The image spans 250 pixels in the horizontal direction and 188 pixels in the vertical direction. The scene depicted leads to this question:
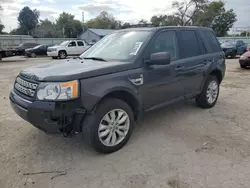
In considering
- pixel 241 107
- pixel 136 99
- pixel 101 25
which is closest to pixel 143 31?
pixel 136 99

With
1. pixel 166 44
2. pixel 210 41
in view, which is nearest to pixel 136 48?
pixel 166 44

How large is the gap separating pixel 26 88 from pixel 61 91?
0.63m

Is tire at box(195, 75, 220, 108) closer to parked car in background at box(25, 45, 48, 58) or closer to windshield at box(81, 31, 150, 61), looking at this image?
windshield at box(81, 31, 150, 61)

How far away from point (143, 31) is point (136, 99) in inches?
49.9

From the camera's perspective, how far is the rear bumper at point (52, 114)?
278 centimetres

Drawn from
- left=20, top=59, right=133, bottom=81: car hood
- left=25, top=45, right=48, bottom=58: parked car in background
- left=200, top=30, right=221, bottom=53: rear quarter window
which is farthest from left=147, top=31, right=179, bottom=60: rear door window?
left=25, top=45, right=48, bottom=58: parked car in background

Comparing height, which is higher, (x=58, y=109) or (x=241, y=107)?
(x=58, y=109)

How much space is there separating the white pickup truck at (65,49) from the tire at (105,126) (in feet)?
61.0

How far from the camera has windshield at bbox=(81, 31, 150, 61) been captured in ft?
11.8

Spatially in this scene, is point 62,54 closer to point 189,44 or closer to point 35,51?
point 35,51

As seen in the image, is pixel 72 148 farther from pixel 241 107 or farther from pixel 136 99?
pixel 241 107

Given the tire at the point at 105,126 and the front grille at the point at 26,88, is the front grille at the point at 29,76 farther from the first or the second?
the tire at the point at 105,126

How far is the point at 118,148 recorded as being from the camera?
334cm

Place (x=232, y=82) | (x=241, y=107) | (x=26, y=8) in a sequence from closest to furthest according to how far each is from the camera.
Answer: (x=241, y=107) → (x=232, y=82) → (x=26, y=8)
